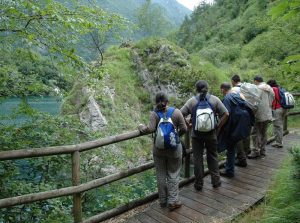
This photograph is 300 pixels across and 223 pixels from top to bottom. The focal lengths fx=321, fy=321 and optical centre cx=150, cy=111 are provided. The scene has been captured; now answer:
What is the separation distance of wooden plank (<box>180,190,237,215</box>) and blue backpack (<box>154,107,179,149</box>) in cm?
119

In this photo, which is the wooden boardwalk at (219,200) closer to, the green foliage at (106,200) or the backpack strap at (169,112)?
the green foliage at (106,200)

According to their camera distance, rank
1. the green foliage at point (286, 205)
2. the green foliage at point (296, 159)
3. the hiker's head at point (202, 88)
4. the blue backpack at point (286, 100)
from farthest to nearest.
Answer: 1. the blue backpack at point (286, 100)
2. the hiker's head at point (202, 88)
3. the green foliage at point (296, 159)
4. the green foliage at point (286, 205)

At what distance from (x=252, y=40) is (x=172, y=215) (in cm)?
2611

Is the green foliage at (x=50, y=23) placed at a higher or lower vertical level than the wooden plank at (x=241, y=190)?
higher

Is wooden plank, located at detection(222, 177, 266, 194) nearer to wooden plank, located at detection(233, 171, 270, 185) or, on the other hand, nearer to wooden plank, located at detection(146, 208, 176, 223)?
wooden plank, located at detection(233, 171, 270, 185)

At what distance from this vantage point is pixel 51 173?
17.6 feet

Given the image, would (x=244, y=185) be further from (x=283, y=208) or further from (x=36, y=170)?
(x=36, y=170)

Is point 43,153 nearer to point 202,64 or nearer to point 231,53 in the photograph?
point 202,64

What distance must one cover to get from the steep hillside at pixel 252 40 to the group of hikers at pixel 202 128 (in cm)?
140

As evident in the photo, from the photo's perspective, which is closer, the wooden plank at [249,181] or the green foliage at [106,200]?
the green foliage at [106,200]

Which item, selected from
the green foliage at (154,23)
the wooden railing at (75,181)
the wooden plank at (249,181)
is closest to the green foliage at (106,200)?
the wooden railing at (75,181)

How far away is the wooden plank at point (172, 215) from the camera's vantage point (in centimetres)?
462

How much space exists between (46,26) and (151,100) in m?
14.1

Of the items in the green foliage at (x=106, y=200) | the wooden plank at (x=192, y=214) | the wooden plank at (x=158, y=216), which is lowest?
the green foliage at (x=106, y=200)
